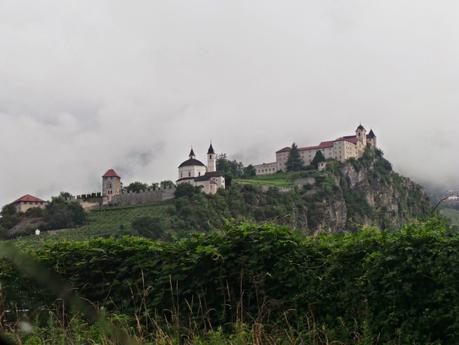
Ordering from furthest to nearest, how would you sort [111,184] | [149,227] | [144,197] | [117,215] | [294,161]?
[294,161], [111,184], [144,197], [117,215], [149,227]

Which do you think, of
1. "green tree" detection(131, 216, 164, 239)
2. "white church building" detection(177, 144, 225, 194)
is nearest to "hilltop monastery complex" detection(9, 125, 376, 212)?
"white church building" detection(177, 144, 225, 194)

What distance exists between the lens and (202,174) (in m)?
145

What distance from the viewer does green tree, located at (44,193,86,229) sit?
104688 millimetres

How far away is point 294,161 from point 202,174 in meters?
27.7

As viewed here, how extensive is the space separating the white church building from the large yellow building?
13.7m

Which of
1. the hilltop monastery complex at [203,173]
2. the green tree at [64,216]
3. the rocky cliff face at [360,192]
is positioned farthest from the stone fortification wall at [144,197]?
the rocky cliff face at [360,192]

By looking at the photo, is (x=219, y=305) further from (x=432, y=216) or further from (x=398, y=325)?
(x=432, y=216)

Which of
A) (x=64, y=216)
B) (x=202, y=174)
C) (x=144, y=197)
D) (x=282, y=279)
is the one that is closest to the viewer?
(x=282, y=279)

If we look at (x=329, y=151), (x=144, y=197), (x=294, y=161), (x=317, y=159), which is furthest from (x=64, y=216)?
(x=329, y=151)

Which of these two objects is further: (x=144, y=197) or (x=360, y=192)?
(x=360, y=192)

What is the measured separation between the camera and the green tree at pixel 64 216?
343ft

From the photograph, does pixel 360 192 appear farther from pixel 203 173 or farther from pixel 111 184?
pixel 111 184

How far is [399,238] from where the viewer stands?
6.80m

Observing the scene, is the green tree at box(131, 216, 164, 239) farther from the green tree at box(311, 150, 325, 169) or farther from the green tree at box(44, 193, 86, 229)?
the green tree at box(311, 150, 325, 169)
